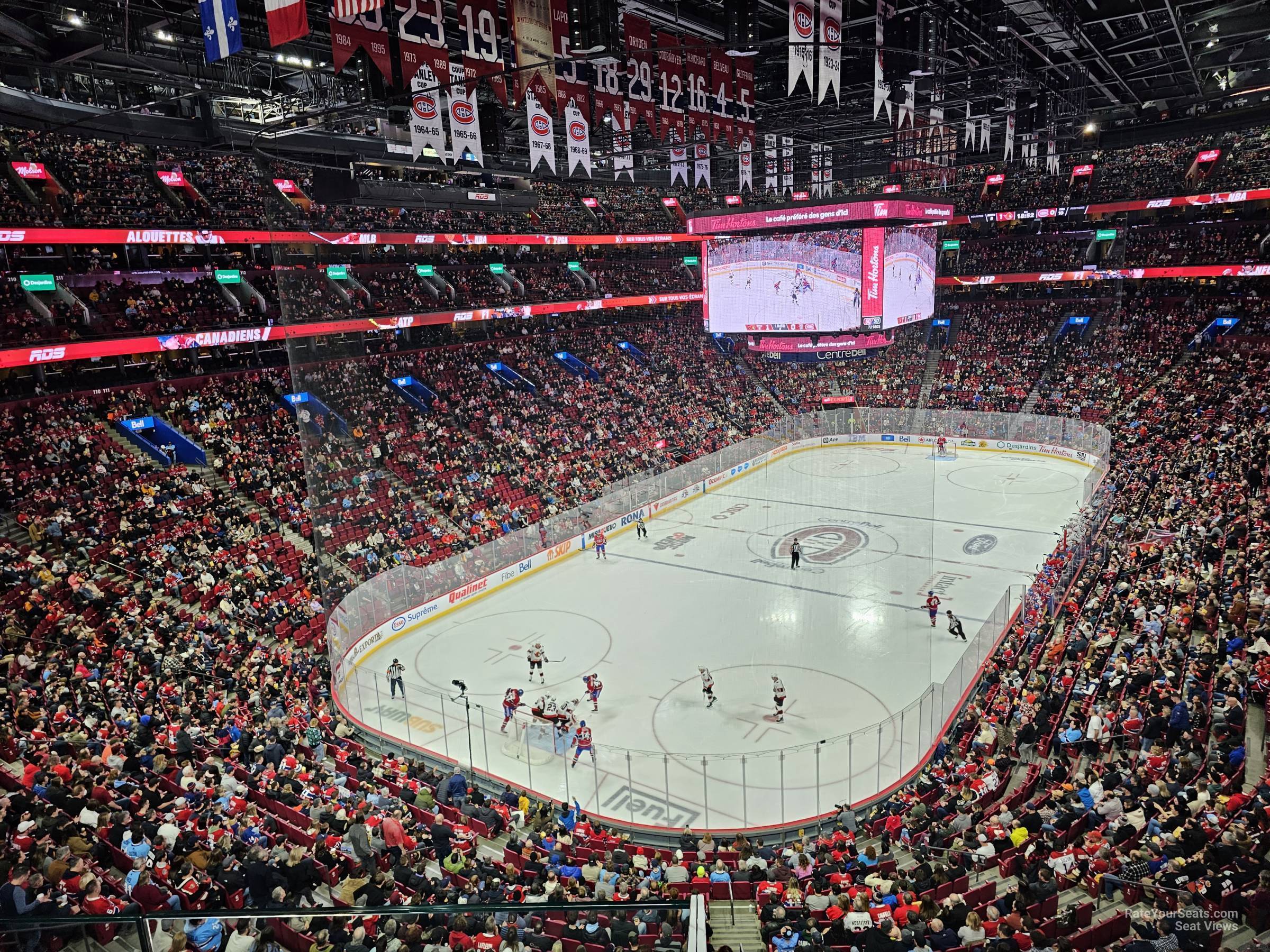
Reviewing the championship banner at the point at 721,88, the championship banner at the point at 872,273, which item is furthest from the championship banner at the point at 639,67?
the championship banner at the point at 872,273

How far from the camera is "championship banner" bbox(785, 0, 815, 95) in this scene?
1360 centimetres

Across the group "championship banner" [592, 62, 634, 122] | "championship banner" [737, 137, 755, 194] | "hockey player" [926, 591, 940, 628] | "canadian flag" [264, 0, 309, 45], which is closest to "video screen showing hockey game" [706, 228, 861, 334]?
"championship banner" [737, 137, 755, 194]

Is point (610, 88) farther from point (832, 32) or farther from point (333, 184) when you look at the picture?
point (333, 184)

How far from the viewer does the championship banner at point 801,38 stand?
13602 mm

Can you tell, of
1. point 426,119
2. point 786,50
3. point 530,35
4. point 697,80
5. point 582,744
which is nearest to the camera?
point 530,35

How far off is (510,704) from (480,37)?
11.7 metres

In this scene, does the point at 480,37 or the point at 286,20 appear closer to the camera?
the point at 286,20

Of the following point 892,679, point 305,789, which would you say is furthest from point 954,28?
point 305,789

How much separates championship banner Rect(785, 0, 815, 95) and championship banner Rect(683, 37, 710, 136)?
3.59 metres

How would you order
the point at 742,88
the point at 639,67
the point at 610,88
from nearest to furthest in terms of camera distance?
the point at 610,88 → the point at 639,67 → the point at 742,88

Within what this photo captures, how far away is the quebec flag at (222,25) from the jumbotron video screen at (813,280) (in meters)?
16.2

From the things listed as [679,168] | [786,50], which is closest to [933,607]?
[679,168]

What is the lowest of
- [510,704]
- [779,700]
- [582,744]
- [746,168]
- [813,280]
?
[779,700]

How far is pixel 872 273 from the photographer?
76.4 feet
